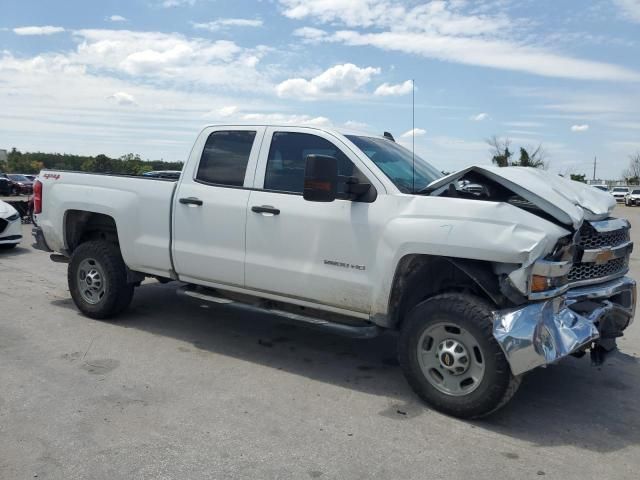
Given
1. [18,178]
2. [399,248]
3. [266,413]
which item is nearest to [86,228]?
[266,413]

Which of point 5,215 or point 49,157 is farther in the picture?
point 49,157

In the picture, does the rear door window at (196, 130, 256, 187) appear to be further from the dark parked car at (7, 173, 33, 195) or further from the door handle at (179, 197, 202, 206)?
the dark parked car at (7, 173, 33, 195)

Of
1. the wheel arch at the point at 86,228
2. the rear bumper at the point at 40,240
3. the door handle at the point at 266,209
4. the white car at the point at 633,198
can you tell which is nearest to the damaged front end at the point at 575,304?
the door handle at the point at 266,209

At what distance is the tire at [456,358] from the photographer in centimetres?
406

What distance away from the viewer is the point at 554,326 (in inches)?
159

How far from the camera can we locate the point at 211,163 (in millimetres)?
5676

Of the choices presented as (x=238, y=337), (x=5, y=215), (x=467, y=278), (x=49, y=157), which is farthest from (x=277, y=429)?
(x=49, y=157)

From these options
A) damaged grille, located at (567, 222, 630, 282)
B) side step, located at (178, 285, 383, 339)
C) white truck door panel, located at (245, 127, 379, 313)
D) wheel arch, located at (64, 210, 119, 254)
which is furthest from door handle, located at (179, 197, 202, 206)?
damaged grille, located at (567, 222, 630, 282)

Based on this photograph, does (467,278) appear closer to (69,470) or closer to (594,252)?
(594,252)

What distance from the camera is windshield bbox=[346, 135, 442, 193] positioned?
486cm

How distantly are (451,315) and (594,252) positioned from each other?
45.5 inches

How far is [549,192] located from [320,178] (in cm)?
163

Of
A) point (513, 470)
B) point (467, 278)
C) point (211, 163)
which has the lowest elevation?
point (513, 470)

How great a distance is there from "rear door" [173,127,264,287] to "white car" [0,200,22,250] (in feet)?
22.6
